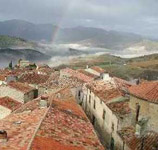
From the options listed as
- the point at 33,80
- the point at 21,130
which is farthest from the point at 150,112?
the point at 33,80

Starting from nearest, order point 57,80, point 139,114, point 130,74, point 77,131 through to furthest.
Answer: point 77,131 < point 139,114 < point 57,80 < point 130,74

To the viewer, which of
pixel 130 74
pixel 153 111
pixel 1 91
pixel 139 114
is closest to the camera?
pixel 153 111

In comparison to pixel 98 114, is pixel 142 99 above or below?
above

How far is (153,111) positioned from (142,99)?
2050 millimetres

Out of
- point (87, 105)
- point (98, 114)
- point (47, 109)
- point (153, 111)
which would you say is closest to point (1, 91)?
point (87, 105)

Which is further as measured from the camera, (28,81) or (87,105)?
(28,81)

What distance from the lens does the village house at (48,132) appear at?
20.9 m

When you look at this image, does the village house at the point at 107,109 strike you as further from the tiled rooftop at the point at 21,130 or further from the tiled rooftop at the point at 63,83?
the tiled rooftop at the point at 21,130

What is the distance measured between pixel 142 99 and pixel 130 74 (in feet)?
314

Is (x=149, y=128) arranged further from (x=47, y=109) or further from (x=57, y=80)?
(x=57, y=80)

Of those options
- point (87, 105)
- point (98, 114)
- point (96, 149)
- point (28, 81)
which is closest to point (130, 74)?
point (28, 81)

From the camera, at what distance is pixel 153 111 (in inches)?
1174

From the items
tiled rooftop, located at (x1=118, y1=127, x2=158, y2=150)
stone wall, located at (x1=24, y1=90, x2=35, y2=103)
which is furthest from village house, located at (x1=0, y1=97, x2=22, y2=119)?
tiled rooftop, located at (x1=118, y1=127, x2=158, y2=150)

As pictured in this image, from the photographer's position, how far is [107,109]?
133ft
